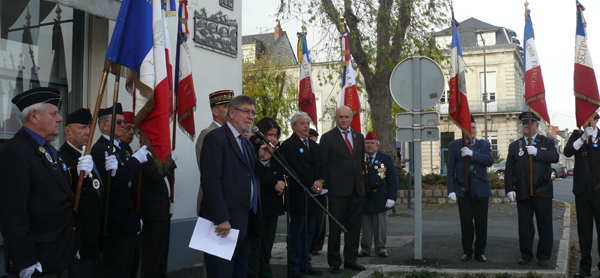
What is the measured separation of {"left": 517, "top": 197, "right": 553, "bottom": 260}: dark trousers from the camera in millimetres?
6984

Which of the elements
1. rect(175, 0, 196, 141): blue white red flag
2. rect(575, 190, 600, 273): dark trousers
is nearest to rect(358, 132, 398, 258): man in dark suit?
rect(575, 190, 600, 273): dark trousers

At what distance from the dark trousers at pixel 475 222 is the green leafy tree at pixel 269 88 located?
794 inches

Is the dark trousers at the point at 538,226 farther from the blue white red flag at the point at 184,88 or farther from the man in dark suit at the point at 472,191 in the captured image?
the blue white red flag at the point at 184,88

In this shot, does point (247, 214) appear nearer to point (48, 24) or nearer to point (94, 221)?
point (94, 221)

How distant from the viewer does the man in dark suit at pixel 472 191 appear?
7340 millimetres

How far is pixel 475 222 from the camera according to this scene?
294 inches

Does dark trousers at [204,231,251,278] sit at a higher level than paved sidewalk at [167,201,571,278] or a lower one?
higher

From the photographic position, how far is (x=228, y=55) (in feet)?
26.4

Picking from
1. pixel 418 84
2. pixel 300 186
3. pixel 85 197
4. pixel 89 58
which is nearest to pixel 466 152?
pixel 418 84

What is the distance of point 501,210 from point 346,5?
814 centimetres

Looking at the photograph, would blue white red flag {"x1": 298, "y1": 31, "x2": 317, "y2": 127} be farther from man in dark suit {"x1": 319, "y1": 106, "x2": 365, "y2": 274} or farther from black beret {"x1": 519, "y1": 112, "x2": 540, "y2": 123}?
black beret {"x1": 519, "y1": 112, "x2": 540, "y2": 123}

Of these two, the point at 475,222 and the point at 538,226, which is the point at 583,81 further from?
the point at 475,222

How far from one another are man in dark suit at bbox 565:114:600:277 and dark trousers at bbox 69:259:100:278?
601 centimetres

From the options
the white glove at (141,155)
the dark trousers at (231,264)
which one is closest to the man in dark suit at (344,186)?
the dark trousers at (231,264)
